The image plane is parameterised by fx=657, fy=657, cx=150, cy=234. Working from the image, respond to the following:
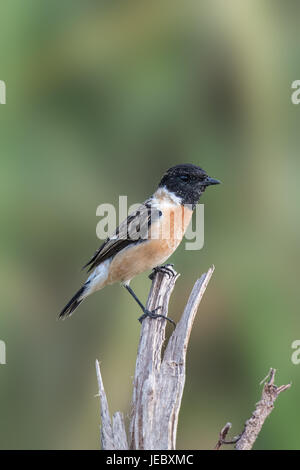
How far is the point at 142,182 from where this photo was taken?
140 inches

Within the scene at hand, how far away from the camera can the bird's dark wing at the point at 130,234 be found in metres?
2.49

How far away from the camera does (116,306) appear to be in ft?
11.1

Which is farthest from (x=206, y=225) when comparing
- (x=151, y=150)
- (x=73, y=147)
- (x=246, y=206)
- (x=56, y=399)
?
(x=56, y=399)

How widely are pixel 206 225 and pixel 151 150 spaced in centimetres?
55

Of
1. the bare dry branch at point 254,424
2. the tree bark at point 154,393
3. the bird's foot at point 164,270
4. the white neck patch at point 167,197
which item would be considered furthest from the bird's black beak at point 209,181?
the bare dry branch at point 254,424

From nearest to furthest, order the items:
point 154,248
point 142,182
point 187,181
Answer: point 154,248 < point 187,181 < point 142,182

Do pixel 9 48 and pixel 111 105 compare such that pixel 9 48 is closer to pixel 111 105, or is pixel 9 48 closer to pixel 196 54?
pixel 111 105

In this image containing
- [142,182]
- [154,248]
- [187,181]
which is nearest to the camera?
[154,248]

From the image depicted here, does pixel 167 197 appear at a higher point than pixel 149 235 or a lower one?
higher

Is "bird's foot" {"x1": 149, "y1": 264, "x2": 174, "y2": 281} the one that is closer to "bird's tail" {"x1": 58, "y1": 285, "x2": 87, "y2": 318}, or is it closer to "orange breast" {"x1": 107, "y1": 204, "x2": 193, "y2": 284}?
"orange breast" {"x1": 107, "y1": 204, "x2": 193, "y2": 284}

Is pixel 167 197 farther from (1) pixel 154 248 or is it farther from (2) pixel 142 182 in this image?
(2) pixel 142 182

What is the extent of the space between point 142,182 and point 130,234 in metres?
1.09

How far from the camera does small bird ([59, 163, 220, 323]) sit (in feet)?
8.04

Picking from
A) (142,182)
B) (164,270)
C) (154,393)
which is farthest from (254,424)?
(142,182)
